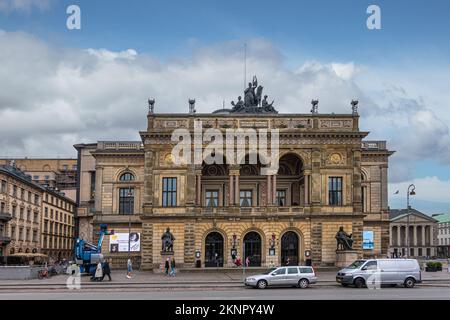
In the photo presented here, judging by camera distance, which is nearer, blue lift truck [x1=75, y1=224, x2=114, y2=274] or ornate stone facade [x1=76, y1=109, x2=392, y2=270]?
blue lift truck [x1=75, y1=224, x2=114, y2=274]

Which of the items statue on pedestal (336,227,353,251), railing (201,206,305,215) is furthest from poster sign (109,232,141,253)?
statue on pedestal (336,227,353,251)

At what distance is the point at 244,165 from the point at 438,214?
496 ft

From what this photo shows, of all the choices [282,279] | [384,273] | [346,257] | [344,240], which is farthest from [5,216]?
[384,273]

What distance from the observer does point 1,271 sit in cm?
4300

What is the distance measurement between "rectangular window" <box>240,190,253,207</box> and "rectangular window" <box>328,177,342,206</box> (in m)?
8.89

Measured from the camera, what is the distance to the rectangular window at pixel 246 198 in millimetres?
62938

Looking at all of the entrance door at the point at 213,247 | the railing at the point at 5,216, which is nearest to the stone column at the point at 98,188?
the railing at the point at 5,216

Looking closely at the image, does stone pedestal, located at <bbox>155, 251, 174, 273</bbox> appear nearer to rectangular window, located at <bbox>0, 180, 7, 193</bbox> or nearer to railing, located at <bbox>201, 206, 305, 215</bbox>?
railing, located at <bbox>201, 206, 305, 215</bbox>

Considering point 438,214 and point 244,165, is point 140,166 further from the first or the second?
point 438,214

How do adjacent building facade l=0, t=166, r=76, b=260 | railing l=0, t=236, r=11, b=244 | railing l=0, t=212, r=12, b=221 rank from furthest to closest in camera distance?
adjacent building facade l=0, t=166, r=76, b=260 < railing l=0, t=212, r=12, b=221 < railing l=0, t=236, r=11, b=244

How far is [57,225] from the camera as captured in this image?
10050 centimetres

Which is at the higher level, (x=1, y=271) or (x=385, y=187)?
(x=385, y=187)

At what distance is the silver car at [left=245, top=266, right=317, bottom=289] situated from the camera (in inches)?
1383
